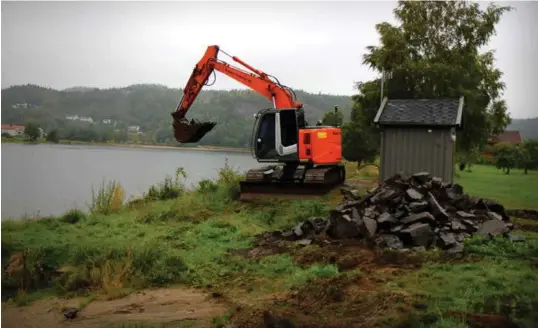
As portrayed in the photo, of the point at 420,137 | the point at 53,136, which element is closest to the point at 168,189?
the point at 53,136

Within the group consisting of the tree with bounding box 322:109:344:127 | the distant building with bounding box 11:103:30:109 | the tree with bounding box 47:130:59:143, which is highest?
the tree with bounding box 322:109:344:127

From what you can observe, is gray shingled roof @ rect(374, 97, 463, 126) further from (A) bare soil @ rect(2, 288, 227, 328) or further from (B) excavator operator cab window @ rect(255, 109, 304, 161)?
(A) bare soil @ rect(2, 288, 227, 328)

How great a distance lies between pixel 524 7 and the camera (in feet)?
13.0

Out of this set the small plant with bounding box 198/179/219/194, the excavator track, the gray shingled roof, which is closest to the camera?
the gray shingled roof

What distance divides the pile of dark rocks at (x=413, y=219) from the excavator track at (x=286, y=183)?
1.77 m

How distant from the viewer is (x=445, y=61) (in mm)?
10852

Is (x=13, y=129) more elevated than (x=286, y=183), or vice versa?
(x=13, y=129)

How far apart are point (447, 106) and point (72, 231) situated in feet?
19.5

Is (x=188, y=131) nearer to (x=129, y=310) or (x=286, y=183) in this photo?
(x=286, y=183)

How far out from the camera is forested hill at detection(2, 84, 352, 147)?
4738mm

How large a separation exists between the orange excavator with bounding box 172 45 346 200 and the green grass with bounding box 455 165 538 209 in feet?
8.83

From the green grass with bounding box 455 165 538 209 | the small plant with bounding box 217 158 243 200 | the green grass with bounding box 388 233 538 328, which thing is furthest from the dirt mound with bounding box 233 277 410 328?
the small plant with bounding box 217 158 243 200

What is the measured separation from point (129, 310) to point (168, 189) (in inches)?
214

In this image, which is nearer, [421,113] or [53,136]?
[53,136]
